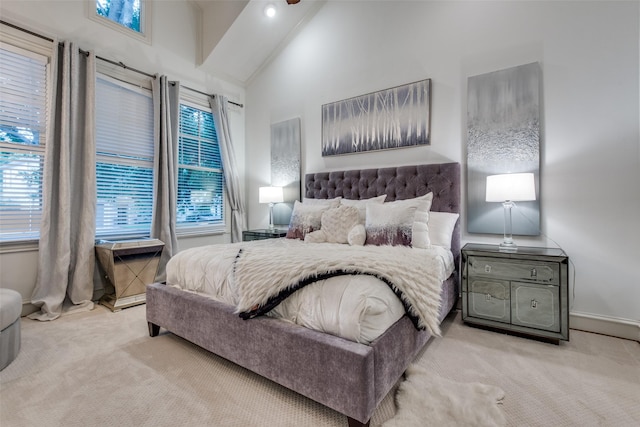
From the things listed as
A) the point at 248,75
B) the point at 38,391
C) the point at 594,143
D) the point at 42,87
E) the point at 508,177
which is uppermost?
the point at 248,75

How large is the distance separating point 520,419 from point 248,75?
4944mm

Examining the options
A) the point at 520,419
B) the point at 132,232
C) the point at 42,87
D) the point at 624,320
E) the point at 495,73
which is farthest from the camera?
the point at 132,232

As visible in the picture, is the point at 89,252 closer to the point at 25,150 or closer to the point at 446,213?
the point at 25,150

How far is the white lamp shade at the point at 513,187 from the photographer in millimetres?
2268

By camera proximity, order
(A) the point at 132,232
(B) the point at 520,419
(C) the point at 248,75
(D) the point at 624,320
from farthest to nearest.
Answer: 1. (C) the point at 248,75
2. (A) the point at 132,232
3. (D) the point at 624,320
4. (B) the point at 520,419

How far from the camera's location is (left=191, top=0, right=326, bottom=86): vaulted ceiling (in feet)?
12.2

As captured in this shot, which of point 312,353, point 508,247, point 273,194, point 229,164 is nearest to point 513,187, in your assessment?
point 508,247

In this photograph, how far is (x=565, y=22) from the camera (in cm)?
241

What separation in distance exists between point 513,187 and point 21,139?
170 inches

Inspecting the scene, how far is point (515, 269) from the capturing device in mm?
2201

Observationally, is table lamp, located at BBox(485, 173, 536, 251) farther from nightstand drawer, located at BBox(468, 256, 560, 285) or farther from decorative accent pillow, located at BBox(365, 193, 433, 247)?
decorative accent pillow, located at BBox(365, 193, 433, 247)

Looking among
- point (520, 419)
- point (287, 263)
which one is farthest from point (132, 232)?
point (520, 419)

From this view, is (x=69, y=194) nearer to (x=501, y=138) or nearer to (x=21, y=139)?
(x=21, y=139)

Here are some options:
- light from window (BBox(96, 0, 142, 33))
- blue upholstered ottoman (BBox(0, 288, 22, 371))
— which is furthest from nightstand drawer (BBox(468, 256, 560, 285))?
light from window (BBox(96, 0, 142, 33))
